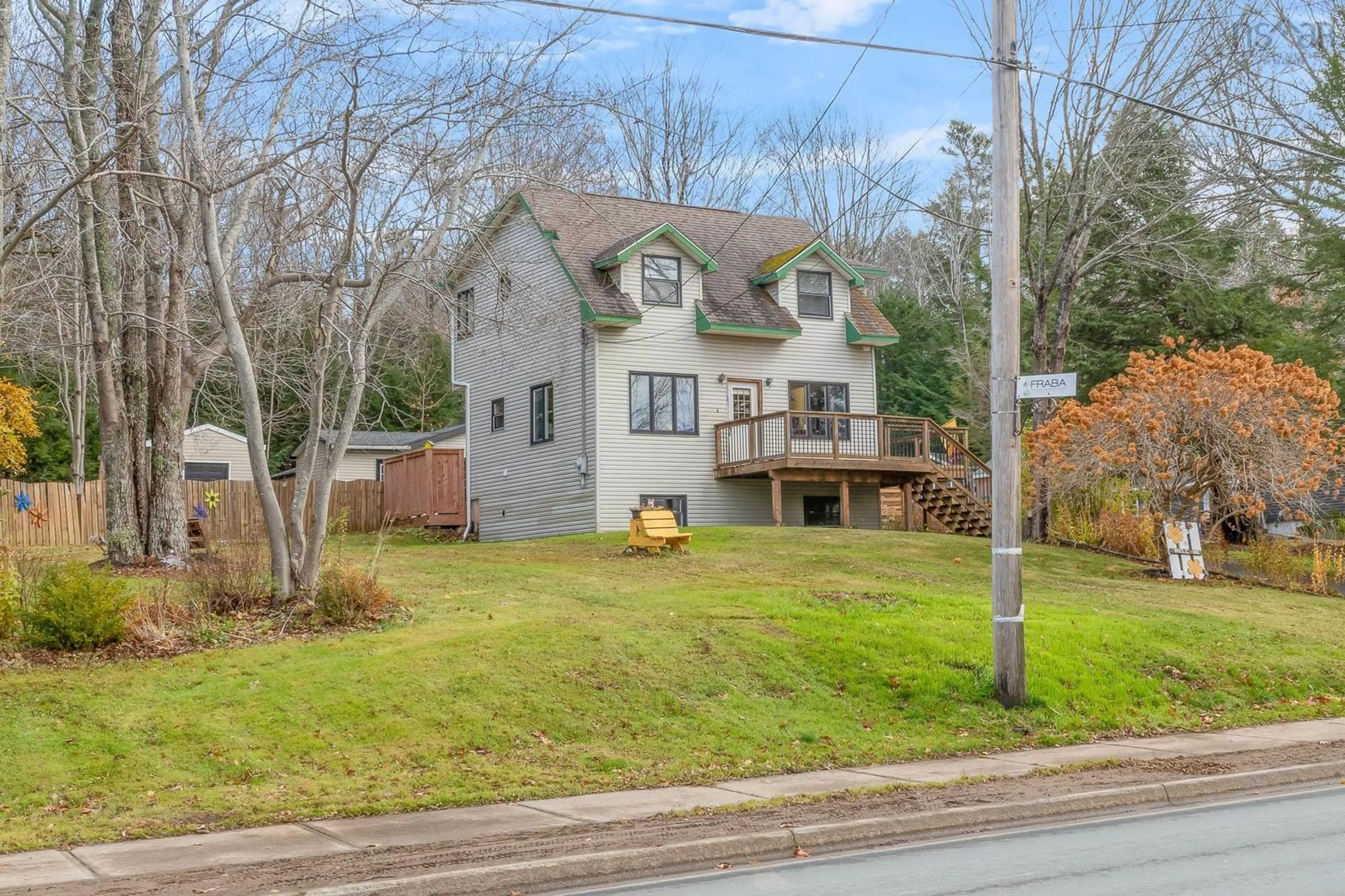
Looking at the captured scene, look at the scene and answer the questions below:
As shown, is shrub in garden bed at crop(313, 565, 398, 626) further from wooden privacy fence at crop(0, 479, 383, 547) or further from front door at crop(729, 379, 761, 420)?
front door at crop(729, 379, 761, 420)

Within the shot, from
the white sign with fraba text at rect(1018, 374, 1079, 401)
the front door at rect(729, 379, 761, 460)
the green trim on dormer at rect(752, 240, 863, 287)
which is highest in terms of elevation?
the green trim on dormer at rect(752, 240, 863, 287)

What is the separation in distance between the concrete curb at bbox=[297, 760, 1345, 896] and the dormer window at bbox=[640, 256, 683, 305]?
21854mm

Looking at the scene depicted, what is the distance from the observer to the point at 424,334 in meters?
25.9

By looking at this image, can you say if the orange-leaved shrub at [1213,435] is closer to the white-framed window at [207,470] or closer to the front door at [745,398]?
the front door at [745,398]

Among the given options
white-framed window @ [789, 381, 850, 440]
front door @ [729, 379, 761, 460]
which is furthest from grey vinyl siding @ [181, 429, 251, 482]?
white-framed window @ [789, 381, 850, 440]

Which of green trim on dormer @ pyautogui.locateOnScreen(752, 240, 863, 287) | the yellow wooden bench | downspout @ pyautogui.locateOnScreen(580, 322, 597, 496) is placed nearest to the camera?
the yellow wooden bench

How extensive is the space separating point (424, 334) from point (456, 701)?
49.7 feet

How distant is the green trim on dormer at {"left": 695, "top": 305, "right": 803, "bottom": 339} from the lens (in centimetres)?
3103

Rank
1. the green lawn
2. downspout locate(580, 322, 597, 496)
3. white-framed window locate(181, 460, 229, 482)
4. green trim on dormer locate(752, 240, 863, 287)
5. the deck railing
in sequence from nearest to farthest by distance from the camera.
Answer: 1. the green lawn
2. the deck railing
3. downspout locate(580, 322, 597, 496)
4. green trim on dormer locate(752, 240, 863, 287)
5. white-framed window locate(181, 460, 229, 482)

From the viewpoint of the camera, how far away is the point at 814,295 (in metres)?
33.3

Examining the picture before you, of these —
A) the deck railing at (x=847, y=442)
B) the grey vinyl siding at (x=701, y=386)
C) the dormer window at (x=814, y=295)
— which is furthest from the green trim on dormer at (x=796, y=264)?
the deck railing at (x=847, y=442)

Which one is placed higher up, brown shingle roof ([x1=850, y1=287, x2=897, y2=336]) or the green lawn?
brown shingle roof ([x1=850, y1=287, x2=897, y2=336])

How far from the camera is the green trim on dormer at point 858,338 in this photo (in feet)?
109

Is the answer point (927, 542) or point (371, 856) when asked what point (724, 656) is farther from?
point (927, 542)
